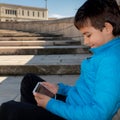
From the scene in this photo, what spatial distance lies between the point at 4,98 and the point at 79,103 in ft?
10.2

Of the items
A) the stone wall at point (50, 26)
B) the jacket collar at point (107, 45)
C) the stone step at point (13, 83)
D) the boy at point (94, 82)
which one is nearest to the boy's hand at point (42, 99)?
the boy at point (94, 82)

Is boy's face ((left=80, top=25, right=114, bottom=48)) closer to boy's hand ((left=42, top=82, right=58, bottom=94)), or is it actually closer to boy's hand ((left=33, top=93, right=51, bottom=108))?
boy's hand ((left=33, top=93, right=51, bottom=108))

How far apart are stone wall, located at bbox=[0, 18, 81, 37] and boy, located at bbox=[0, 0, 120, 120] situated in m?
14.9

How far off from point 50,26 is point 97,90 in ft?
75.3

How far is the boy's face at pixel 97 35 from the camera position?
224cm

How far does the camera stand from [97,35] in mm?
2260

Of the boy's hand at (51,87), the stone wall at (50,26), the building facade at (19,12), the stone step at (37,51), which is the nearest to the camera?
the boy's hand at (51,87)

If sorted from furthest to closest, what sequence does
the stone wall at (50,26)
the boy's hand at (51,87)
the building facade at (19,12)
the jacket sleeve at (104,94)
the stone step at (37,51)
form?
the building facade at (19,12) → the stone wall at (50,26) → the stone step at (37,51) → the boy's hand at (51,87) → the jacket sleeve at (104,94)

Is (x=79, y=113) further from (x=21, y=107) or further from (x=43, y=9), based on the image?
(x=43, y=9)

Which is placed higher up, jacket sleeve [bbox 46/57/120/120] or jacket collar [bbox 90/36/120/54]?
jacket collar [bbox 90/36/120/54]

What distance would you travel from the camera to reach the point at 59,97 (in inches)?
109

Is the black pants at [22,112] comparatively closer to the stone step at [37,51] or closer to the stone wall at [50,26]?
the stone step at [37,51]

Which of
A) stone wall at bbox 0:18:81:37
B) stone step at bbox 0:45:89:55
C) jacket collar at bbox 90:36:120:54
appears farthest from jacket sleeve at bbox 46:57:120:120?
stone wall at bbox 0:18:81:37

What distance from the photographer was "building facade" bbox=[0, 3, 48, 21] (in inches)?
3734
